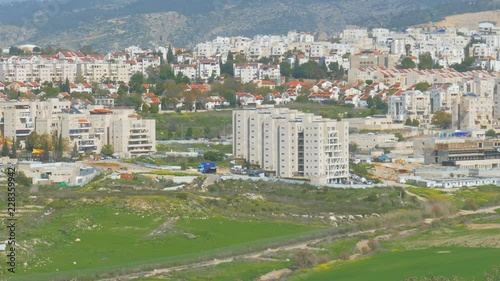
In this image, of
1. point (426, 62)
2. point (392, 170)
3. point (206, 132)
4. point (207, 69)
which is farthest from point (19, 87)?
point (426, 62)

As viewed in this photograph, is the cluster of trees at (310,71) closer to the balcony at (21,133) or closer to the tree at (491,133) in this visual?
the tree at (491,133)

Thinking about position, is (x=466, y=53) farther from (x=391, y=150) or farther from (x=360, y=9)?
(x=360, y=9)

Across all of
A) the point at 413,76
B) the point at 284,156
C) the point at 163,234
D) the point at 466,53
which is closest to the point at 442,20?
the point at 466,53

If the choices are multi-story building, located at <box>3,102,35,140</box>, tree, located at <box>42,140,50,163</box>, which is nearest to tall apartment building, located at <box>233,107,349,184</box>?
tree, located at <box>42,140,50,163</box>

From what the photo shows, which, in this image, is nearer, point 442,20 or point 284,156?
point 284,156

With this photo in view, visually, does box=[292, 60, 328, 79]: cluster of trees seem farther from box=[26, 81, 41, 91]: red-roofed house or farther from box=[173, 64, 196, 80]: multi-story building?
box=[26, 81, 41, 91]: red-roofed house
